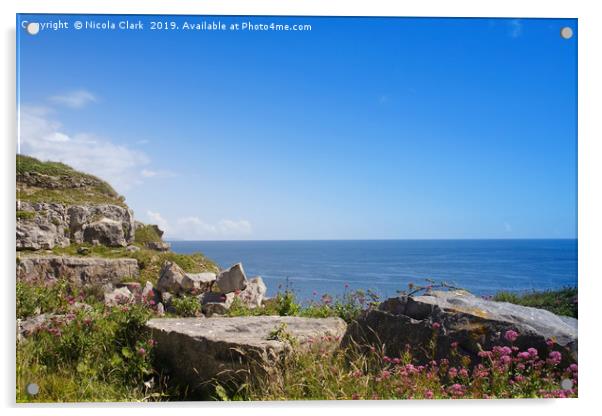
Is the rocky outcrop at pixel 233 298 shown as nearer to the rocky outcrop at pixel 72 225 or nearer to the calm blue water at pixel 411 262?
the calm blue water at pixel 411 262

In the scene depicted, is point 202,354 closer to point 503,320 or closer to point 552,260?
point 503,320

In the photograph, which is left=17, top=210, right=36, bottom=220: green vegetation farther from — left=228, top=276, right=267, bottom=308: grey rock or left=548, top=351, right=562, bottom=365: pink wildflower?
left=548, top=351, right=562, bottom=365: pink wildflower

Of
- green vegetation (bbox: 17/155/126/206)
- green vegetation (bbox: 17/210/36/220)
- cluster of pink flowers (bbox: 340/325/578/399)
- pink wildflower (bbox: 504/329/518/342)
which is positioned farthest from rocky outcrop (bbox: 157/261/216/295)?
pink wildflower (bbox: 504/329/518/342)

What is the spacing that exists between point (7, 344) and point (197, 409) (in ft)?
7.38

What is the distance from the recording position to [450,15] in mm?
6477

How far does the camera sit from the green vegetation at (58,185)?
23.8 feet

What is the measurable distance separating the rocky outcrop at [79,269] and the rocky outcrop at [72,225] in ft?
0.84

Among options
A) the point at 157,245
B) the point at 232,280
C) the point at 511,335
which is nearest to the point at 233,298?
the point at 232,280

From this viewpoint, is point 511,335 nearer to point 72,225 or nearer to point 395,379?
point 395,379

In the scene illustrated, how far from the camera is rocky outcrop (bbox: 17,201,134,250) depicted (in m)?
8.54

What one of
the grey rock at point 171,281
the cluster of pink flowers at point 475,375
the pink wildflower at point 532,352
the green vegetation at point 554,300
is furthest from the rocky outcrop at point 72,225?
the pink wildflower at point 532,352

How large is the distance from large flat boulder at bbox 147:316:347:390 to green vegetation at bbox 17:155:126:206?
2591 millimetres

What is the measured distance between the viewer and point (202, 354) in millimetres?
5855

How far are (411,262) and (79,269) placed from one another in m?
5.74
